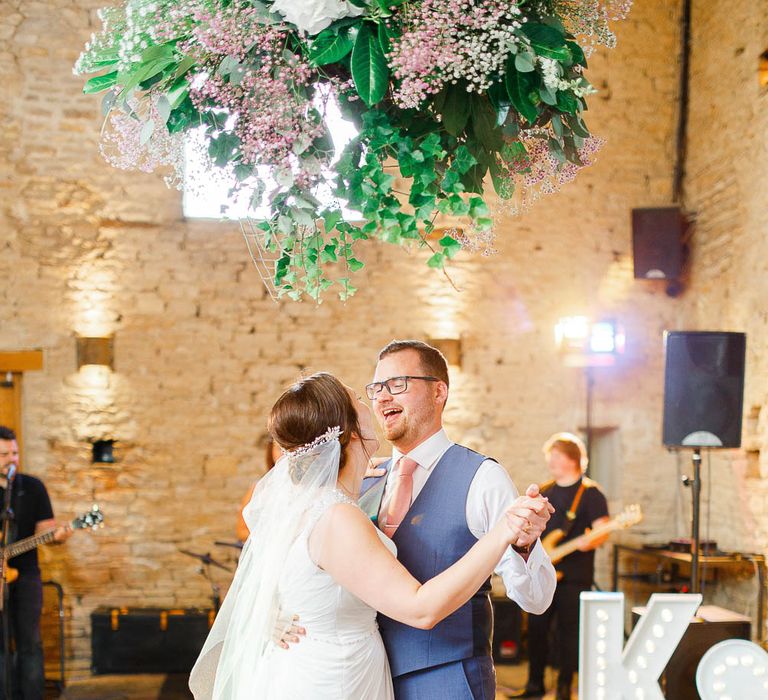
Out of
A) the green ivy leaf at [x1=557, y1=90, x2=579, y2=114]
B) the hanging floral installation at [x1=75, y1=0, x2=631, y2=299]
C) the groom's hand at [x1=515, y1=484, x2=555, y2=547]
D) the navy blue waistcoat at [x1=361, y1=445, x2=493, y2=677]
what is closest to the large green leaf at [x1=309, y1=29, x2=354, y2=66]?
the hanging floral installation at [x1=75, y1=0, x2=631, y2=299]

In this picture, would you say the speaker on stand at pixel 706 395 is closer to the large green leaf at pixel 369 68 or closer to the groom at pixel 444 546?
the groom at pixel 444 546

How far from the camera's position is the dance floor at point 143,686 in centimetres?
567

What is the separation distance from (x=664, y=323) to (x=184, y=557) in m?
4.36

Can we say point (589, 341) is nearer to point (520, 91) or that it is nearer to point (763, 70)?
point (763, 70)

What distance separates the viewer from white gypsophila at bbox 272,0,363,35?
1.33m

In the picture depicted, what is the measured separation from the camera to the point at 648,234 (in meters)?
6.91

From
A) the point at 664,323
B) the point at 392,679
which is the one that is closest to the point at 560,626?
the point at 664,323

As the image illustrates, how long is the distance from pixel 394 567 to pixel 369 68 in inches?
41.4

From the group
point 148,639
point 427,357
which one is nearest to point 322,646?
point 427,357

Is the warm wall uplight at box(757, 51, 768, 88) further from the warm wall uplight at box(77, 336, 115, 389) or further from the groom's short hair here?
the warm wall uplight at box(77, 336, 115, 389)

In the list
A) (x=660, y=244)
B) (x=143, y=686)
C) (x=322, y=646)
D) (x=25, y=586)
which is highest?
(x=660, y=244)

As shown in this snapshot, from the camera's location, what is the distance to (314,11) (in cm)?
133

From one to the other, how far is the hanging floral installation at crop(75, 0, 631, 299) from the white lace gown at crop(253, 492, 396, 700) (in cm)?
86

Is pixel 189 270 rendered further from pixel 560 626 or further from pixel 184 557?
pixel 560 626
